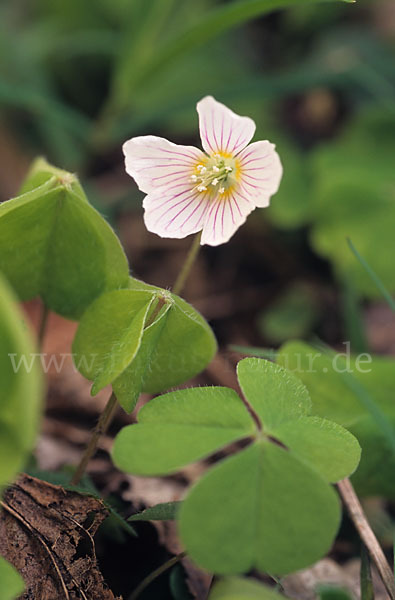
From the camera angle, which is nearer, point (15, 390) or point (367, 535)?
point (15, 390)

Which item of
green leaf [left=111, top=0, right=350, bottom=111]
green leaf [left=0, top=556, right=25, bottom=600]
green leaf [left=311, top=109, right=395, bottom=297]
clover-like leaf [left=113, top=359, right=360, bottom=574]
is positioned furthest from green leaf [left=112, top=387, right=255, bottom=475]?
green leaf [left=311, top=109, right=395, bottom=297]

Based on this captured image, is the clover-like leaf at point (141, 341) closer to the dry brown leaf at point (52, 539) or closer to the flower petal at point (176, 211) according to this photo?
the flower petal at point (176, 211)

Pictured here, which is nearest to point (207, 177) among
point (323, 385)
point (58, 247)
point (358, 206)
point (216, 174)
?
point (216, 174)

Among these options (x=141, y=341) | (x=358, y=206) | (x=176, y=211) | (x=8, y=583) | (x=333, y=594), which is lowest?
(x=333, y=594)

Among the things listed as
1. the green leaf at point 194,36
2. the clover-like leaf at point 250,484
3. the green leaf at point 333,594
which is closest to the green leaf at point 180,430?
the clover-like leaf at point 250,484

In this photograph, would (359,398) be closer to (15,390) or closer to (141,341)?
(141,341)

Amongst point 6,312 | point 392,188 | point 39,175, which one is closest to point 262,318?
point 392,188
